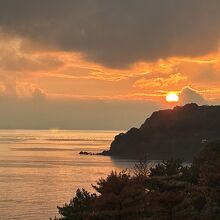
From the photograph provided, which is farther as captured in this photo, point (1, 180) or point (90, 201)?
point (1, 180)

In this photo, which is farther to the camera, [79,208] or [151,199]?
[79,208]

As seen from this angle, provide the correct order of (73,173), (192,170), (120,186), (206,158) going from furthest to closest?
(73,173), (206,158), (192,170), (120,186)

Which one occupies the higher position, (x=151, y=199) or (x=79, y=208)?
(x=151, y=199)

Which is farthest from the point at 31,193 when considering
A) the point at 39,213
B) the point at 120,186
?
the point at 120,186

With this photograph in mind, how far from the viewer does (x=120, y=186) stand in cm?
4641

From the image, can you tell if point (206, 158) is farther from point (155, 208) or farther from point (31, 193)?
point (31, 193)

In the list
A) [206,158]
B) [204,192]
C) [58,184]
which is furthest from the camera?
[58,184]

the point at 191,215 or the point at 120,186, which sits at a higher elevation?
the point at 120,186

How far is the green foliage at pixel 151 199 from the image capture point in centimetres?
4622

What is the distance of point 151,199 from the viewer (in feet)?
163

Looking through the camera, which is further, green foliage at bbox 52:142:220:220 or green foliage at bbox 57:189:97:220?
green foliage at bbox 57:189:97:220

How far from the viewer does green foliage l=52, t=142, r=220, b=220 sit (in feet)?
152

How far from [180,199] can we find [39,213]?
50.5 m

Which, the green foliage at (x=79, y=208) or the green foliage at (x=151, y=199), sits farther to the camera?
the green foliage at (x=79, y=208)
